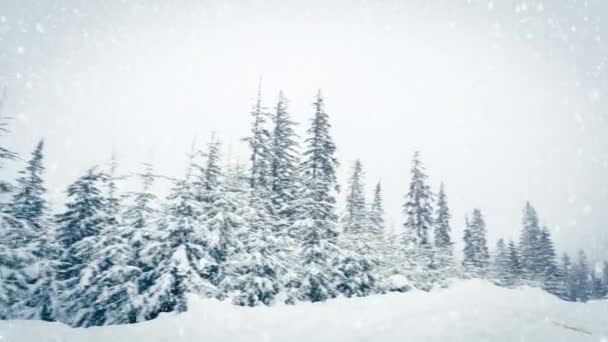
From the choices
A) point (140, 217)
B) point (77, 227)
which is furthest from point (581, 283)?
point (77, 227)

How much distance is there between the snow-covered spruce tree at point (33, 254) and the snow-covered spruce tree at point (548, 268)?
56816 millimetres

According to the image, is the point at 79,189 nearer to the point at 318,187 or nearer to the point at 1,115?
the point at 1,115

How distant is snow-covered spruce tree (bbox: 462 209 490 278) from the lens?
145 ft

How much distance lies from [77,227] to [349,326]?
1725cm

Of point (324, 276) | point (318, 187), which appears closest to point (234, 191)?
point (318, 187)

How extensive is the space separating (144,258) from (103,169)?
24.7ft

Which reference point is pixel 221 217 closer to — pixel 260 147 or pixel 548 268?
pixel 260 147

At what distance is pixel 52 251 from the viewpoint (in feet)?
61.1

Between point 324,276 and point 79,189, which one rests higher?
point 79,189

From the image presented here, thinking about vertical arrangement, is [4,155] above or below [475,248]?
above

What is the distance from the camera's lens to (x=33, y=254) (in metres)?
18.1

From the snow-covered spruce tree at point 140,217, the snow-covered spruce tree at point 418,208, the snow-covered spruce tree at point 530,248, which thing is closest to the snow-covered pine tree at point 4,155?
the snow-covered spruce tree at point 140,217

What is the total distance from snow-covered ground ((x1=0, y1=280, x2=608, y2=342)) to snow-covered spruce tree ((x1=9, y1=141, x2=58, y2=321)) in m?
9.04

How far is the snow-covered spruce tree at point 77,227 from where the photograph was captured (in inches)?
691
